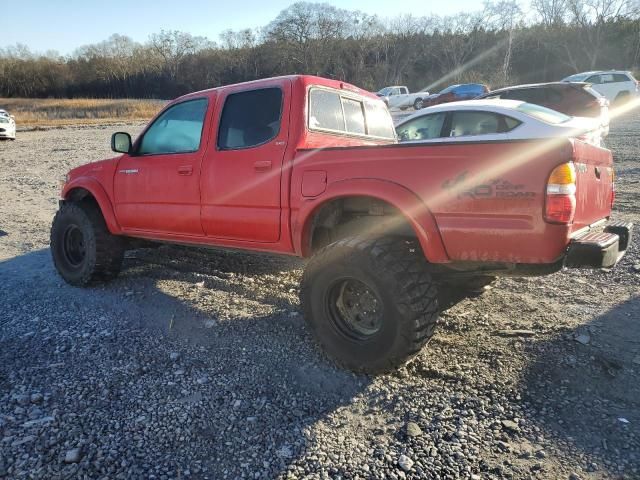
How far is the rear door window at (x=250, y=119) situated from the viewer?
3.65 meters

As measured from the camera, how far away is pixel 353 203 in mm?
3262

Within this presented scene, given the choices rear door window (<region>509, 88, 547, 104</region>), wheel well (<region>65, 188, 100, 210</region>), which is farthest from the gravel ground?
rear door window (<region>509, 88, 547, 104</region>)

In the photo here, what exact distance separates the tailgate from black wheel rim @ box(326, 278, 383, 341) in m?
1.28

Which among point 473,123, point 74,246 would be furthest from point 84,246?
point 473,123

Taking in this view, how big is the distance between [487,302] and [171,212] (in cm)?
294

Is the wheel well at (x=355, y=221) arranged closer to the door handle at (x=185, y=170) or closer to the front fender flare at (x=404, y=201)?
the front fender flare at (x=404, y=201)

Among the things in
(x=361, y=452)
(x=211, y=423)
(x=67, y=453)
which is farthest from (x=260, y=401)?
(x=67, y=453)

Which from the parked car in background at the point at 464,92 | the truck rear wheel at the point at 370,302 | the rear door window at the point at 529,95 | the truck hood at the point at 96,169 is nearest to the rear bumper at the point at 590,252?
the truck rear wheel at the point at 370,302

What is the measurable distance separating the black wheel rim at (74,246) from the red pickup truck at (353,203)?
27 centimetres

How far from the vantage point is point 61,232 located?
489 centimetres

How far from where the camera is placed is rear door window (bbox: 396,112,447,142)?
7925 mm

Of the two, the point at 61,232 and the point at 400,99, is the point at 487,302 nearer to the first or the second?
the point at 61,232

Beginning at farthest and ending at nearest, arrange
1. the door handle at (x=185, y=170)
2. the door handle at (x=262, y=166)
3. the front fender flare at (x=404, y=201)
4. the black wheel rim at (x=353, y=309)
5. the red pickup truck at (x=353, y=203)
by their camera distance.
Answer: the door handle at (x=185, y=170)
the door handle at (x=262, y=166)
the black wheel rim at (x=353, y=309)
the front fender flare at (x=404, y=201)
the red pickup truck at (x=353, y=203)

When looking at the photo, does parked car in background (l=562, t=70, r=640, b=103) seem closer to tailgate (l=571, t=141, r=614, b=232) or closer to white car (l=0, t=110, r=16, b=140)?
tailgate (l=571, t=141, r=614, b=232)
